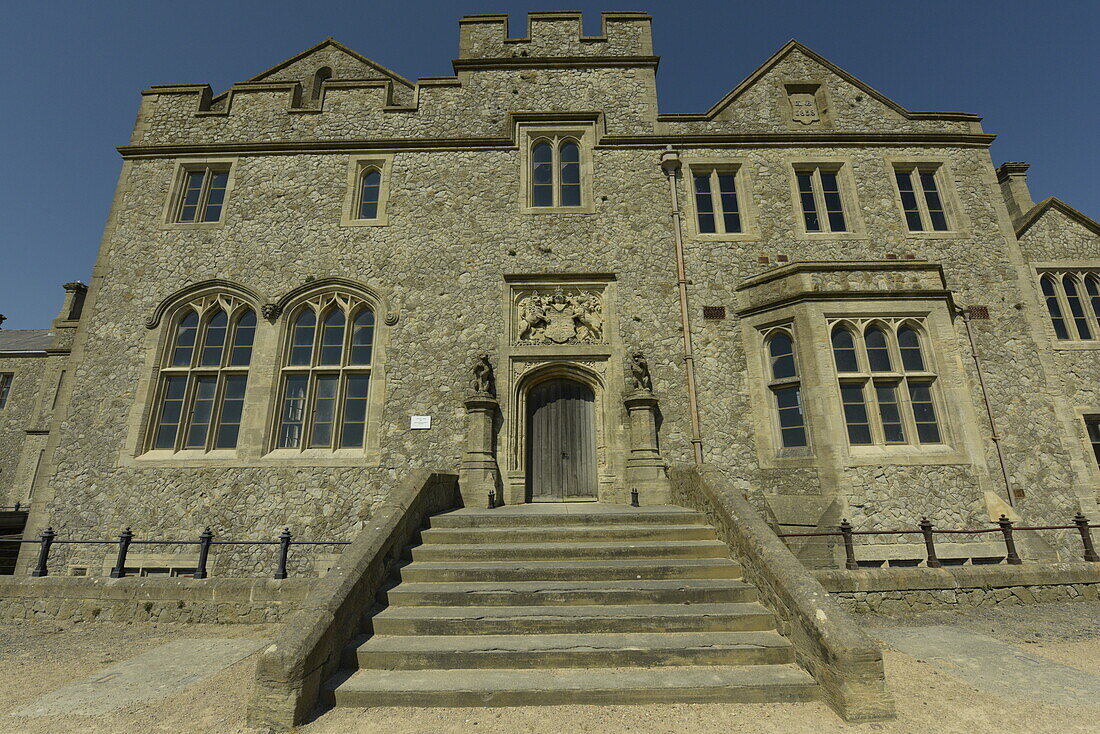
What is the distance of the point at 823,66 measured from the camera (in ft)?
40.7

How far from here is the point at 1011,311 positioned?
10250 millimetres

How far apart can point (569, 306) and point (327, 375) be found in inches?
219

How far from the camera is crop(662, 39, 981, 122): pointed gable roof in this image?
38.8 feet

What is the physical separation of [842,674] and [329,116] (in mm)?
14718

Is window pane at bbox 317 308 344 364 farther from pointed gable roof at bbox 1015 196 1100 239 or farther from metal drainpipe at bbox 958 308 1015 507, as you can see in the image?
pointed gable roof at bbox 1015 196 1100 239

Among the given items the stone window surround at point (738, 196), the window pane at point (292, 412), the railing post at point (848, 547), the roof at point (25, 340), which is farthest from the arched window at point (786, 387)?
the roof at point (25, 340)

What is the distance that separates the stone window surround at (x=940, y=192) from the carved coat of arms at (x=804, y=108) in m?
2.01

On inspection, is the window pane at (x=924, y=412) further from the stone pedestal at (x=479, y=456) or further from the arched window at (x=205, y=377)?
the arched window at (x=205, y=377)

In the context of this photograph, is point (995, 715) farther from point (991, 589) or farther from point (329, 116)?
point (329, 116)

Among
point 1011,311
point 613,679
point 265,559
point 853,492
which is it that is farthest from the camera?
point 1011,311

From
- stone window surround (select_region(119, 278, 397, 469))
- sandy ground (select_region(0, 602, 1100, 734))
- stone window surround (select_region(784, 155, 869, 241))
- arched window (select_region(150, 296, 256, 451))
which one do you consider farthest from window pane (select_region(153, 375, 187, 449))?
stone window surround (select_region(784, 155, 869, 241))

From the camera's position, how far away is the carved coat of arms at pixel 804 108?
1207 cm

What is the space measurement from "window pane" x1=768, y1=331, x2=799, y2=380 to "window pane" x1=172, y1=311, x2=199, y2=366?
41.2ft

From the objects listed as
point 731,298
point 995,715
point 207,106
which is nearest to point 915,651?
point 995,715
